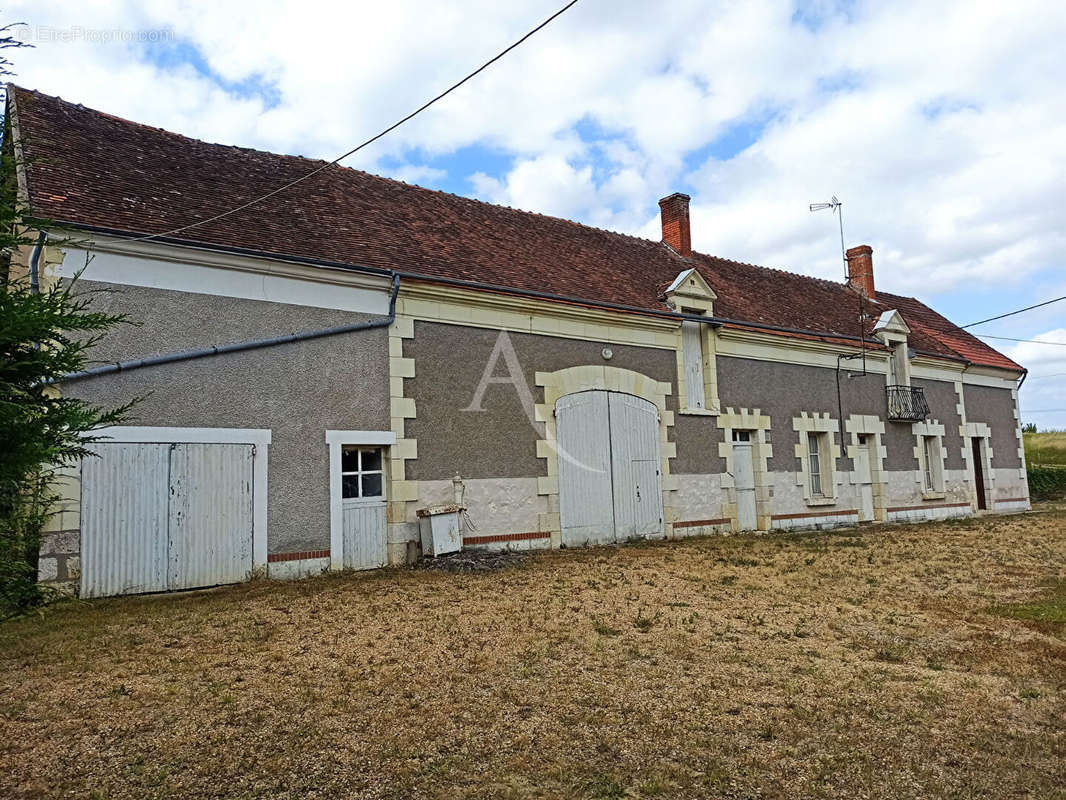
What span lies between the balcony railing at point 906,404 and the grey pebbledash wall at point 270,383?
12.9 metres

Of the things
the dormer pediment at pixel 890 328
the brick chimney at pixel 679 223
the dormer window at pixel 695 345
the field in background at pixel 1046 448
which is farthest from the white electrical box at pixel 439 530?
the field in background at pixel 1046 448

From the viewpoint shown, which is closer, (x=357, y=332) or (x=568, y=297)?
(x=357, y=332)

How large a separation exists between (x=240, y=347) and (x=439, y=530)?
3369 mm

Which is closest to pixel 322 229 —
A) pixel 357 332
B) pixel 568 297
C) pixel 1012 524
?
pixel 357 332

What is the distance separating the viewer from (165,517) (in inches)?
325

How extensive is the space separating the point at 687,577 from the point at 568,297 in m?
4.95

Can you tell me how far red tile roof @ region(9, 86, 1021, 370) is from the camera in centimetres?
891

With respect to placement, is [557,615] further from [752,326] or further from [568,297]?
[752,326]

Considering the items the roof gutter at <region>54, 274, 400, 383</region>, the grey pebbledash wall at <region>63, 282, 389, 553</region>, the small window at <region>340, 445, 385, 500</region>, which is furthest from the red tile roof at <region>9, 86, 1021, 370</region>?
the small window at <region>340, 445, 385, 500</region>

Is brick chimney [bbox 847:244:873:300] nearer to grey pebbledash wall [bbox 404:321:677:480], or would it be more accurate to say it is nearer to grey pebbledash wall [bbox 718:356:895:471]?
grey pebbledash wall [bbox 718:356:895:471]

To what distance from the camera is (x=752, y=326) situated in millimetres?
14836

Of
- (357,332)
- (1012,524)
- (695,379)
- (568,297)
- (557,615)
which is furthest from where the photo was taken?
(1012,524)

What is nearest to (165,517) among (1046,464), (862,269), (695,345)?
(695,345)

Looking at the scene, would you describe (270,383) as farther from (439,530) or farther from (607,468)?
(607,468)
